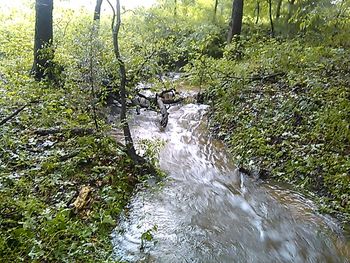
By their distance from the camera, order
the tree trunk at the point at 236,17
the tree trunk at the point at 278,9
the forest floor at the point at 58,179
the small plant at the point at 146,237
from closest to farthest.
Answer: the forest floor at the point at 58,179 → the small plant at the point at 146,237 → the tree trunk at the point at 236,17 → the tree trunk at the point at 278,9

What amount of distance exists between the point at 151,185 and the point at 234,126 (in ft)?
9.42

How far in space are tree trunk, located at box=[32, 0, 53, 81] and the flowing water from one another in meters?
3.62

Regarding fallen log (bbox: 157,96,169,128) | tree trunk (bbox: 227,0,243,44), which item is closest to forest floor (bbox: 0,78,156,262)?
fallen log (bbox: 157,96,169,128)

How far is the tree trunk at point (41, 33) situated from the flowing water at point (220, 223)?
362 cm

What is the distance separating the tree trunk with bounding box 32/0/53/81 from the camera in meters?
7.48

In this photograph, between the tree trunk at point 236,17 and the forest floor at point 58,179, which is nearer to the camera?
the forest floor at point 58,179

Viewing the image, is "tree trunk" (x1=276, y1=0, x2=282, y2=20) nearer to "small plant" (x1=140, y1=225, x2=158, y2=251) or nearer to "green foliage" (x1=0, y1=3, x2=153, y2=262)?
"green foliage" (x1=0, y1=3, x2=153, y2=262)

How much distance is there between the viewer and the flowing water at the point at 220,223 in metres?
3.63

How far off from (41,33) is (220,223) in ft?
19.4

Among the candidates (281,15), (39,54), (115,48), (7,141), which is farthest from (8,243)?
(281,15)

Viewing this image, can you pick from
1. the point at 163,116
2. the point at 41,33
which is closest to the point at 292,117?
the point at 163,116

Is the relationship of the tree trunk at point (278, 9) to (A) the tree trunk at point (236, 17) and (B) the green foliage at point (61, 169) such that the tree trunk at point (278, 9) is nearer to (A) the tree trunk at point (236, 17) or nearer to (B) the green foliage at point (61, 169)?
(A) the tree trunk at point (236, 17)

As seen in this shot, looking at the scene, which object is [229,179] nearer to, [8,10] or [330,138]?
[330,138]

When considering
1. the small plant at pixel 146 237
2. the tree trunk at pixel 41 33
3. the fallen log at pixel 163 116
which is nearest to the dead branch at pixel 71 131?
the small plant at pixel 146 237
